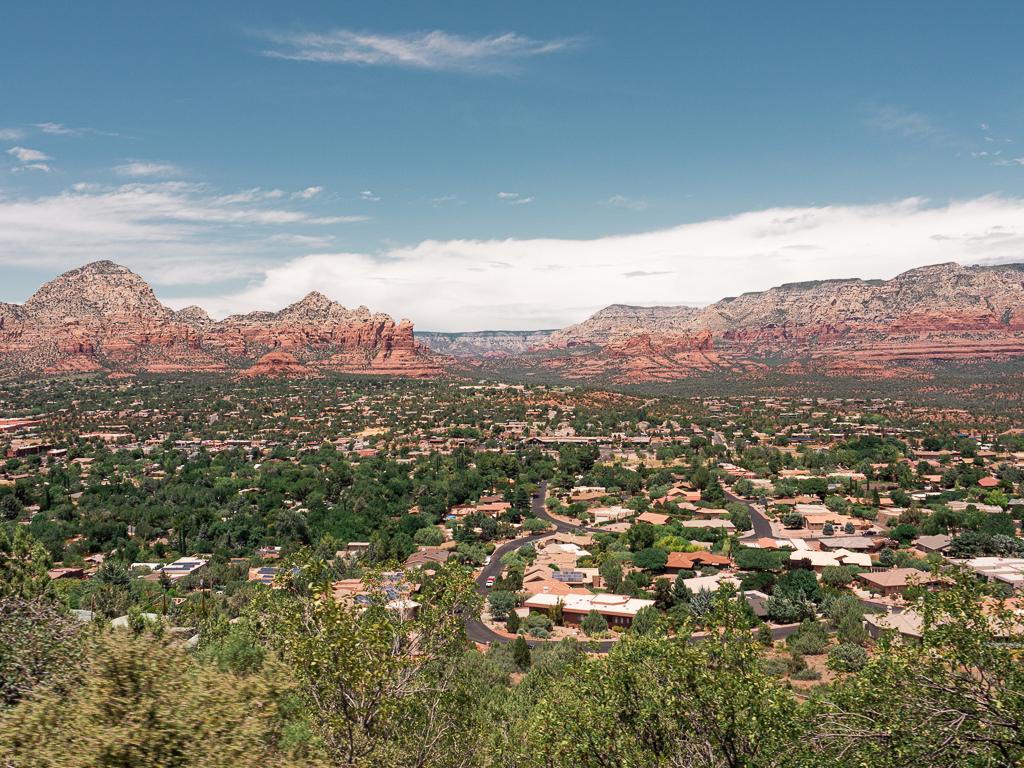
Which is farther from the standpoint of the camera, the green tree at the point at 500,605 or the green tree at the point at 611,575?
the green tree at the point at 611,575

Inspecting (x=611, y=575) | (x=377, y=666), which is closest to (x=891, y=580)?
(x=611, y=575)

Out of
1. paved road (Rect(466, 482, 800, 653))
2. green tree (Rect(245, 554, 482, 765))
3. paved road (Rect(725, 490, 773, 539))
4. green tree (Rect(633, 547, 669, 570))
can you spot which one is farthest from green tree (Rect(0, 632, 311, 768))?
paved road (Rect(725, 490, 773, 539))

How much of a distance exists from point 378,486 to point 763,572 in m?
48.1

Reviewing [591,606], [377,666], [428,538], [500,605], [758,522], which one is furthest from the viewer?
[758,522]

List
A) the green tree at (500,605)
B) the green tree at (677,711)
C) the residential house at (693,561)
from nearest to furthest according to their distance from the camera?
the green tree at (677,711) < the green tree at (500,605) < the residential house at (693,561)

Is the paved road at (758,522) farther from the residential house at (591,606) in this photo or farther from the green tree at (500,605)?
the green tree at (500,605)

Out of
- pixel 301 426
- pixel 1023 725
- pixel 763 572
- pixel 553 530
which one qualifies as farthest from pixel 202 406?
pixel 1023 725

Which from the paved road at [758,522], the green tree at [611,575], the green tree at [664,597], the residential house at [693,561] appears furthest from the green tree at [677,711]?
the paved road at [758,522]

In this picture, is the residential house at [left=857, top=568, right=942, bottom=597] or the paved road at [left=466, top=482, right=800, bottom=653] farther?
the residential house at [left=857, top=568, right=942, bottom=597]

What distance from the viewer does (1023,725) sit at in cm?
925

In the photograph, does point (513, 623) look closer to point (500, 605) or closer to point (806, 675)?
point (500, 605)

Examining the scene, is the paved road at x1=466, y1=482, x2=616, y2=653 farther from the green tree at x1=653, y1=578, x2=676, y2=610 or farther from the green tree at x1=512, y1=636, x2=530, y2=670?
the green tree at x1=653, y1=578, x2=676, y2=610

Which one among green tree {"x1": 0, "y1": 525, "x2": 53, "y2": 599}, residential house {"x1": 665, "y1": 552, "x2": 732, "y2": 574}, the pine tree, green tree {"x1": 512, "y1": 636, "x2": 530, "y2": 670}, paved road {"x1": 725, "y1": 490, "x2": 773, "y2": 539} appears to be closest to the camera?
green tree {"x1": 0, "y1": 525, "x2": 53, "y2": 599}

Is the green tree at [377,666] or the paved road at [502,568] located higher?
the green tree at [377,666]
